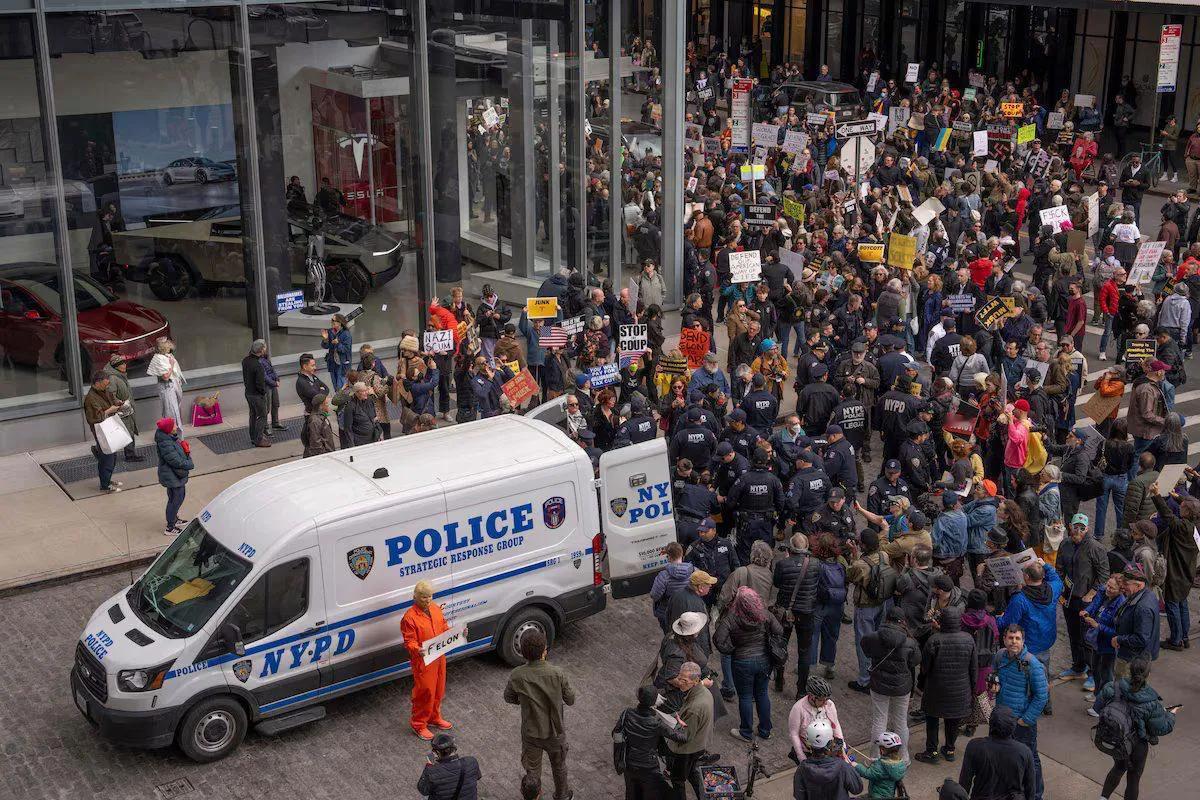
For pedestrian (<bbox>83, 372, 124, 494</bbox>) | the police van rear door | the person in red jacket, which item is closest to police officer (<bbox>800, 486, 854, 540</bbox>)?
the police van rear door

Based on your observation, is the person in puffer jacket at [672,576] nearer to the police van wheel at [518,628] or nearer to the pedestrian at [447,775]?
the police van wheel at [518,628]

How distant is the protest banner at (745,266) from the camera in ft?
74.6

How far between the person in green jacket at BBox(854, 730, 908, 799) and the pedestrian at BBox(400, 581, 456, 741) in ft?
12.8

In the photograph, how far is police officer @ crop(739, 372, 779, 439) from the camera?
1731 centimetres

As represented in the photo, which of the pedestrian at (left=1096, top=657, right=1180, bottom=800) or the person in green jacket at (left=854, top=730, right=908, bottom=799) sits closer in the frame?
the person in green jacket at (left=854, top=730, right=908, bottom=799)

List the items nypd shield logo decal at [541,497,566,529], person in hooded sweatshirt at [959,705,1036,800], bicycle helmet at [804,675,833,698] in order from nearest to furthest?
person in hooded sweatshirt at [959,705,1036,800] → bicycle helmet at [804,675,833,698] → nypd shield logo decal at [541,497,566,529]

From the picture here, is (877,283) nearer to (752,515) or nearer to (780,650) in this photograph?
(752,515)

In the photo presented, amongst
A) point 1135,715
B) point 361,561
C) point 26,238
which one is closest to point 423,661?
point 361,561

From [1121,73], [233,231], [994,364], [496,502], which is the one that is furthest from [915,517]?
[1121,73]

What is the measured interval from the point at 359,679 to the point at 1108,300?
48.1 ft

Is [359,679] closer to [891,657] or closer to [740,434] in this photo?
[891,657]

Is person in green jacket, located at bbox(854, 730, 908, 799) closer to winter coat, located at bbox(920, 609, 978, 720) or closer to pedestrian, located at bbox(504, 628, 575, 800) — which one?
winter coat, located at bbox(920, 609, 978, 720)

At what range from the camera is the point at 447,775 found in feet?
32.9

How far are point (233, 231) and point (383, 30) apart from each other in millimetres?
3788
